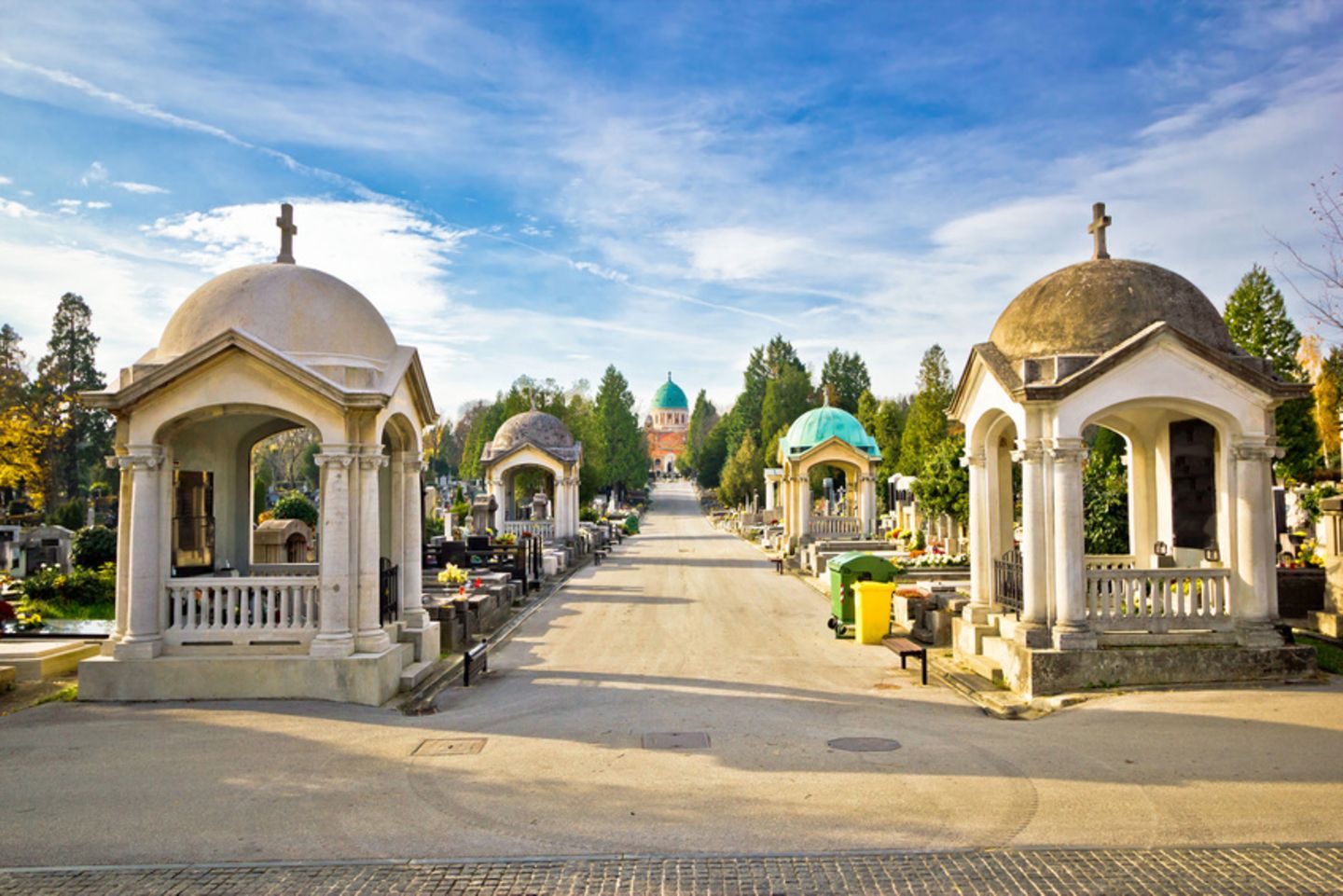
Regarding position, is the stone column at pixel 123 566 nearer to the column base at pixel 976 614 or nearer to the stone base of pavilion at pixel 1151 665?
the stone base of pavilion at pixel 1151 665

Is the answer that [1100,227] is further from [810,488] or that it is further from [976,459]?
[810,488]

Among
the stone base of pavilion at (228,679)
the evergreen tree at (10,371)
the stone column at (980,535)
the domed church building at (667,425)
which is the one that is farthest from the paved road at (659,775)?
the domed church building at (667,425)

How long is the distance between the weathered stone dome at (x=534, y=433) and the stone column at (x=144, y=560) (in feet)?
86.9

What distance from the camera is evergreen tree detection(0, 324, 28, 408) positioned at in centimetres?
4609

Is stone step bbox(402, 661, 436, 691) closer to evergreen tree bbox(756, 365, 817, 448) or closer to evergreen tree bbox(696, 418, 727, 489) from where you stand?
evergreen tree bbox(756, 365, 817, 448)

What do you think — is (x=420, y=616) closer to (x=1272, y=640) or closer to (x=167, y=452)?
(x=167, y=452)

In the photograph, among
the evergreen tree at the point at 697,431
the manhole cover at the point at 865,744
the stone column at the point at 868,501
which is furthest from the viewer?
the evergreen tree at the point at 697,431

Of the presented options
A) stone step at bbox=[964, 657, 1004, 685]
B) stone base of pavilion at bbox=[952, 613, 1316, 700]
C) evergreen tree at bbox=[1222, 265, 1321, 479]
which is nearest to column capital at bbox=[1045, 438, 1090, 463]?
stone base of pavilion at bbox=[952, 613, 1316, 700]

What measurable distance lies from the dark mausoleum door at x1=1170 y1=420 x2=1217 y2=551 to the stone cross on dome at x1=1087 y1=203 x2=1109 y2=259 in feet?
9.42

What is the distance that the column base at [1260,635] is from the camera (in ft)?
40.6

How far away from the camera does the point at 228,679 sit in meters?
11.8

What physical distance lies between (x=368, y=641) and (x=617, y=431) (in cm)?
7441

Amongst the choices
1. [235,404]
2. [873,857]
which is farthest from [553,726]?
[235,404]

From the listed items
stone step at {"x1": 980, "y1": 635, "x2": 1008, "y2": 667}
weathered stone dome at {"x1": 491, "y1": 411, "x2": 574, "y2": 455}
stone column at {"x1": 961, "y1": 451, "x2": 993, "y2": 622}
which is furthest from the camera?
weathered stone dome at {"x1": 491, "y1": 411, "x2": 574, "y2": 455}
